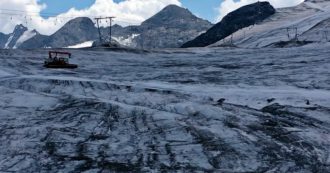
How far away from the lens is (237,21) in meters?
171

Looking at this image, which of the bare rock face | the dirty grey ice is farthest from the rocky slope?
the dirty grey ice

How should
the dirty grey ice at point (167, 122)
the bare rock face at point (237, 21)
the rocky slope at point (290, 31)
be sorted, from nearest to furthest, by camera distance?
the dirty grey ice at point (167, 122) < the rocky slope at point (290, 31) < the bare rock face at point (237, 21)

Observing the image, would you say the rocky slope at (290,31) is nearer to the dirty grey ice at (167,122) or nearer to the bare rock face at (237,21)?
the bare rock face at (237,21)

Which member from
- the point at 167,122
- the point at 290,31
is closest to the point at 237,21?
the point at 290,31

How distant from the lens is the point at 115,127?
2061cm

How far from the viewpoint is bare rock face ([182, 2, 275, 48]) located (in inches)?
6554

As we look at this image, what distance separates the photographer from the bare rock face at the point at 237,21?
16648 centimetres

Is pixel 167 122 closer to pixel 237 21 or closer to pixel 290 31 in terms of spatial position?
pixel 290 31

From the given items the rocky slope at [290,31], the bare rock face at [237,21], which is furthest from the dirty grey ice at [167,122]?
the bare rock face at [237,21]

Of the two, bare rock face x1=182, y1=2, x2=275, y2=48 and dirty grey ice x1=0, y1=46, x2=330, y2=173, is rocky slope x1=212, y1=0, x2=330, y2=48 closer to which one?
bare rock face x1=182, y1=2, x2=275, y2=48

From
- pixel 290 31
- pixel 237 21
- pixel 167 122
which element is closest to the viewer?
pixel 167 122

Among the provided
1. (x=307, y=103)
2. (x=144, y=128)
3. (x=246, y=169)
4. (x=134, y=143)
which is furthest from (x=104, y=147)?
(x=307, y=103)

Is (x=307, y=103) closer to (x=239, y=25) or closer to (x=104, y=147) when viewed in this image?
(x=104, y=147)

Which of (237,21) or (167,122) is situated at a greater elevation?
(237,21)
